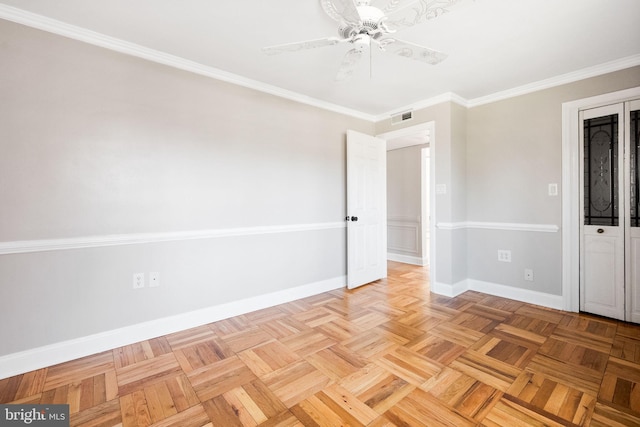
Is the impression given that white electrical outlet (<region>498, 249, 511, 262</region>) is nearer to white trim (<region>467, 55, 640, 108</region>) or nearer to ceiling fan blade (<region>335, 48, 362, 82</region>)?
white trim (<region>467, 55, 640, 108</region>)

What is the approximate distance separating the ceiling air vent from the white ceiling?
2.06 feet

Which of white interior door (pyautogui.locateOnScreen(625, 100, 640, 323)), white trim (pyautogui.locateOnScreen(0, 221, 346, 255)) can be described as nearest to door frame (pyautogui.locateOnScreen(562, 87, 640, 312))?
white interior door (pyautogui.locateOnScreen(625, 100, 640, 323))

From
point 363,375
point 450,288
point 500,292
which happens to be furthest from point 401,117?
point 363,375

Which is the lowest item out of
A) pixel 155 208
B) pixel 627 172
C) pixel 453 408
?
pixel 453 408

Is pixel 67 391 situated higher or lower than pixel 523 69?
lower

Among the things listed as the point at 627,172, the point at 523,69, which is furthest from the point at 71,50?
the point at 627,172

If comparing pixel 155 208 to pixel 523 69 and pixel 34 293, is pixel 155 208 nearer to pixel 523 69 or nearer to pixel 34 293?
pixel 34 293

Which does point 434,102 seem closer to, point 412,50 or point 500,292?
point 412,50

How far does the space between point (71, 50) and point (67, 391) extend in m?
2.39

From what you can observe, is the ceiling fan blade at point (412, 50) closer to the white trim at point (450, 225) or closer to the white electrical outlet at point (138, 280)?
the white trim at point (450, 225)

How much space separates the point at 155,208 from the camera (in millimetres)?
2516

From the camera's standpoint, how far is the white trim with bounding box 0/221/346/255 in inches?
79.0

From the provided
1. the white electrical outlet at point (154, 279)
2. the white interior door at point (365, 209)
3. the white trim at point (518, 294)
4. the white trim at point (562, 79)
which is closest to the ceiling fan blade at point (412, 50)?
the white interior door at point (365, 209)

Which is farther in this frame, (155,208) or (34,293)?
(155,208)
